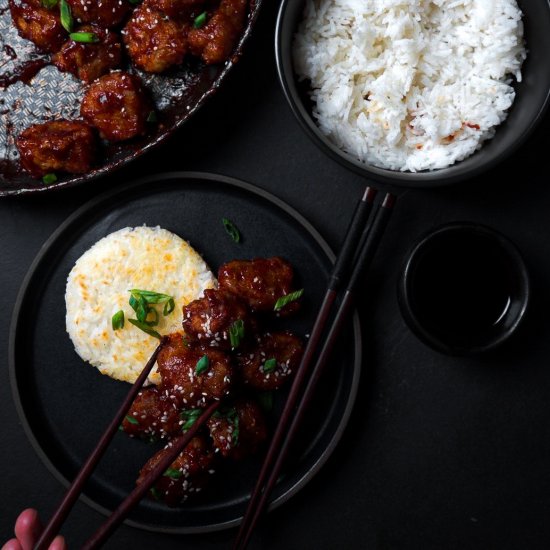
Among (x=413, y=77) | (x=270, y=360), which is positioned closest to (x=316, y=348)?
(x=270, y=360)

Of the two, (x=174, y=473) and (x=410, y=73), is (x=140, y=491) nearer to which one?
(x=174, y=473)

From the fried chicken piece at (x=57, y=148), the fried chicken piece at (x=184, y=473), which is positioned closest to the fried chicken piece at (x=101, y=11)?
the fried chicken piece at (x=57, y=148)

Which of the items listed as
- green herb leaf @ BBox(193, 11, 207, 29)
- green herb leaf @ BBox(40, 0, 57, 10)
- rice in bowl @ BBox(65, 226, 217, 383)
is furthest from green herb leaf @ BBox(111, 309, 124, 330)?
green herb leaf @ BBox(40, 0, 57, 10)

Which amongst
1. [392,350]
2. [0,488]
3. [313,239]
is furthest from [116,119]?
[0,488]

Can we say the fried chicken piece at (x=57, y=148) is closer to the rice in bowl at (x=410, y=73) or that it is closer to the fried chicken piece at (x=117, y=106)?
the fried chicken piece at (x=117, y=106)

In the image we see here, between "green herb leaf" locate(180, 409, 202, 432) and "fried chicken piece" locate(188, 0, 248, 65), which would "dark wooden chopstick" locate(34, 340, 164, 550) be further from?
"fried chicken piece" locate(188, 0, 248, 65)

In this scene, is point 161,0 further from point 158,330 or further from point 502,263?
point 502,263
